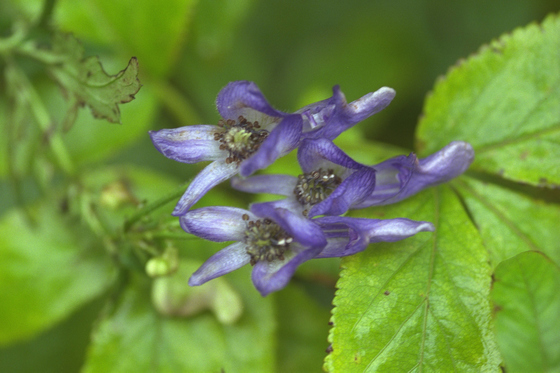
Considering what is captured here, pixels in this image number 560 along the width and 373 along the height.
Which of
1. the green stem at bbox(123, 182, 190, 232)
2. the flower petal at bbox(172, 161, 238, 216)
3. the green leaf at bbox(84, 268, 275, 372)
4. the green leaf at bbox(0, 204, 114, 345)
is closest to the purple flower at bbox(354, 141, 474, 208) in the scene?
the flower petal at bbox(172, 161, 238, 216)

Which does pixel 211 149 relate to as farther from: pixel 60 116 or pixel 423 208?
pixel 60 116

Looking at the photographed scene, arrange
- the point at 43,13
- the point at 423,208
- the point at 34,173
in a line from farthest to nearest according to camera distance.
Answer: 1. the point at 34,173
2. the point at 43,13
3. the point at 423,208

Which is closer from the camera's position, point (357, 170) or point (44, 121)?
point (357, 170)

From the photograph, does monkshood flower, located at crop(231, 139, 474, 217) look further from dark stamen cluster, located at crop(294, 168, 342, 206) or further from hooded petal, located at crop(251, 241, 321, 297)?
hooded petal, located at crop(251, 241, 321, 297)

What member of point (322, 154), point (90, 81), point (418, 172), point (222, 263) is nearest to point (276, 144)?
point (322, 154)

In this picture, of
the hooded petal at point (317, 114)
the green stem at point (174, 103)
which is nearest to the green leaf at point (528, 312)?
the hooded petal at point (317, 114)

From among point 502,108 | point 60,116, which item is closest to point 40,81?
point 60,116

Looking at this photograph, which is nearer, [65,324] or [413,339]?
[413,339]

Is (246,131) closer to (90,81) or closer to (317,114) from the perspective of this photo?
(317,114)
